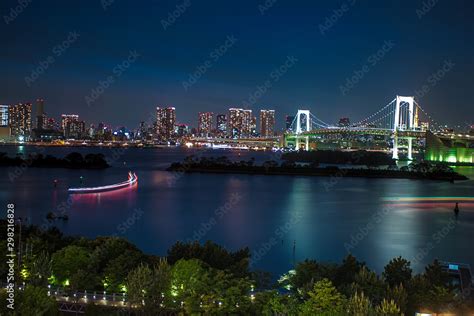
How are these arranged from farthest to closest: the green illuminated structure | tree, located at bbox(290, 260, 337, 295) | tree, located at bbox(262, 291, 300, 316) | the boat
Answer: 1. the green illuminated structure
2. the boat
3. tree, located at bbox(290, 260, 337, 295)
4. tree, located at bbox(262, 291, 300, 316)

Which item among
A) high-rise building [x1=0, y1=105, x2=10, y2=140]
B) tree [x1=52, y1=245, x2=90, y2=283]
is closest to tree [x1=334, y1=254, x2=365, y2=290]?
tree [x1=52, y1=245, x2=90, y2=283]

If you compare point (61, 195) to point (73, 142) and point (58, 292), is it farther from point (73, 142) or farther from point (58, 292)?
point (73, 142)

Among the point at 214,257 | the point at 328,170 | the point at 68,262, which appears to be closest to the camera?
the point at 68,262

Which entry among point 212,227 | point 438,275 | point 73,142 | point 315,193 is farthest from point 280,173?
point 73,142

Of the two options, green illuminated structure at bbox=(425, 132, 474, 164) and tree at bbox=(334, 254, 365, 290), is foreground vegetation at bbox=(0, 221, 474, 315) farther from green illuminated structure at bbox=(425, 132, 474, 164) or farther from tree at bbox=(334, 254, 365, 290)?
green illuminated structure at bbox=(425, 132, 474, 164)

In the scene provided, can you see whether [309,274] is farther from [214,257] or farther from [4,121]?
[4,121]

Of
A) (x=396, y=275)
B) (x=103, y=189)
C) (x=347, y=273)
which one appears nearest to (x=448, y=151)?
(x=103, y=189)
